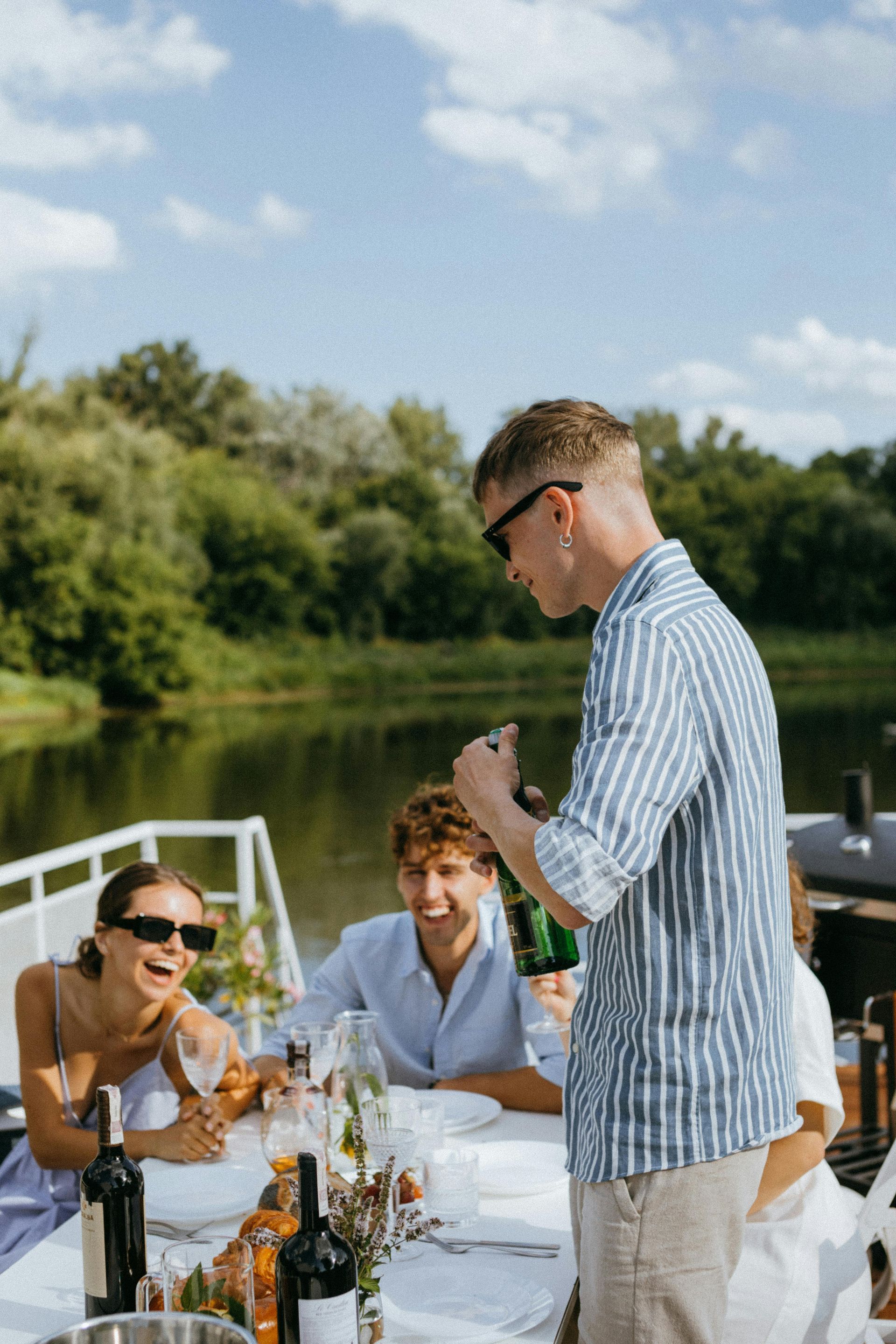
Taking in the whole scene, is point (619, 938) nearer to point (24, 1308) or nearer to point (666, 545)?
Answer: point (666, 545)

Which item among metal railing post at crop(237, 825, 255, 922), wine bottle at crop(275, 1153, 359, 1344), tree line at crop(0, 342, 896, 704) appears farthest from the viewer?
tree line at crop(0, 342, 896, 704)

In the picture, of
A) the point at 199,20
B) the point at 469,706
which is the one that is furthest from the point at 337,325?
the point at 469,706

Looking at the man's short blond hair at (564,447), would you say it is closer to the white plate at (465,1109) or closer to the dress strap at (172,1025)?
the white plate at (465,1109)

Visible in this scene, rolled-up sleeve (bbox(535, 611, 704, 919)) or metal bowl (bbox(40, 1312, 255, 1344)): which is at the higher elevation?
rolled-up sleeve (bbox(535, 611, 704, 919))

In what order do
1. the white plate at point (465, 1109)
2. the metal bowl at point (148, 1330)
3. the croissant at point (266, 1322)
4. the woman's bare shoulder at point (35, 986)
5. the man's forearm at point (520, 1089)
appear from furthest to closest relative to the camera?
the woman's bare shoulder at point (35, 986) → the man's forearm at point (520, 1089) → the white plate at point (465, 1109) → the croissant at point (266, 1322) → the metal bowl at point (148, 1330)

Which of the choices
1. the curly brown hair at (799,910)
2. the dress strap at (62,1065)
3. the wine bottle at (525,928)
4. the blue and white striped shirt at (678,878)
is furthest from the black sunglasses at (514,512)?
the dress strap at (62,1065)

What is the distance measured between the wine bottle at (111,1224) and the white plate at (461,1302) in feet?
0.91

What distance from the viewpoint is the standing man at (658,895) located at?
3.58 feet

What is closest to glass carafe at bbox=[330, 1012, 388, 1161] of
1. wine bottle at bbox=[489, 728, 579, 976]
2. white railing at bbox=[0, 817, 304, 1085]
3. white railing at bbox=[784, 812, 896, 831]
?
wine bottle at bbox=[489, 728, 579, 976]

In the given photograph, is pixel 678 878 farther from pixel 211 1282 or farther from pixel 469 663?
pixel 469 663

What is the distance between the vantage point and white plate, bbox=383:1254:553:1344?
1.22 metres

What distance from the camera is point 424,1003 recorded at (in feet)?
7.50

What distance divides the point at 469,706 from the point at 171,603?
35.1ft

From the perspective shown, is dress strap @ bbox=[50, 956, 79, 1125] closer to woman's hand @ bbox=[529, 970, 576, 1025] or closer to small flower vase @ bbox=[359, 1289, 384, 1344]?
woman's hand @ bbox=[529, 970, 576, 1025]
